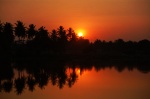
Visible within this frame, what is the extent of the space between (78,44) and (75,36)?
6.96 ft

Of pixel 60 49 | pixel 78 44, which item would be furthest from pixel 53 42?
pixel 78 44

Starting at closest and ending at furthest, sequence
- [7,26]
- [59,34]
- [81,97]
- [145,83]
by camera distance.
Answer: [81,97]
[145,83]
[7,26]
[59,34]

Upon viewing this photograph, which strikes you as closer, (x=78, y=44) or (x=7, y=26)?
(x=7, y=26)

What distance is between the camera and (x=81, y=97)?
15453mm

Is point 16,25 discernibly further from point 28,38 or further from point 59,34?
point 59,34

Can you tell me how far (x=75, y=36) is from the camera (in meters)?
68.7

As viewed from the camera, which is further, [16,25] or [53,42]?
[53,42]

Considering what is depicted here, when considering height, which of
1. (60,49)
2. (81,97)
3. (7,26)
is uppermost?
(7,26)

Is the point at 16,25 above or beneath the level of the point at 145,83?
above

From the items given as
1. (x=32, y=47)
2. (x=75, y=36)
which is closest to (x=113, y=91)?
(x=32, y=47)

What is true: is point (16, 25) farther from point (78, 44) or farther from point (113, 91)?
point (113, 91)

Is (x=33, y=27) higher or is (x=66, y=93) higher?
(x=33, y=27)

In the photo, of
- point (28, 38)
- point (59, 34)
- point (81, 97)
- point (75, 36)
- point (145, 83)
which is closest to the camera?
point (81, 97)

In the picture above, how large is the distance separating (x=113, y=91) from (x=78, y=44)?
51.9 m
